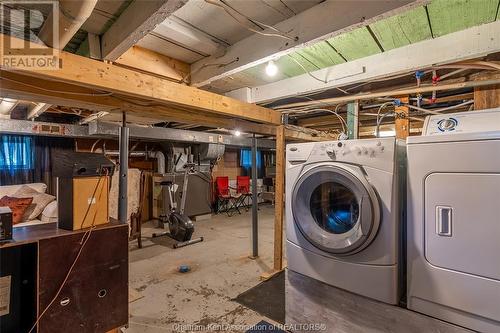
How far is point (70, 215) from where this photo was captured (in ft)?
5.42

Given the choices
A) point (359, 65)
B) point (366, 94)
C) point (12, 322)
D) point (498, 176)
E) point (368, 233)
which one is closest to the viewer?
point (498, 176)

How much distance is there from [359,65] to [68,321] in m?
2.71

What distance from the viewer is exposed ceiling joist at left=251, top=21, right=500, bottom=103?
1.55 metres

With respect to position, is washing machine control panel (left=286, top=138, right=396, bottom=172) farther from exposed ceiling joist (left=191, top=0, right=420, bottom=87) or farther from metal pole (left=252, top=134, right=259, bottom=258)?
metal pole (left=252, top=134, right=259, bottom=258)

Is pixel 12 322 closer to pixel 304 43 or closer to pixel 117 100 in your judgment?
pixel 117 100

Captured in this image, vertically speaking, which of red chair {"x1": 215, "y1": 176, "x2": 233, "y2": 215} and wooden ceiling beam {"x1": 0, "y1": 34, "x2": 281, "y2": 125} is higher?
wooden ceiling beam {"x1": 0, "y1": 34, "x2": 281, "y2": 125}

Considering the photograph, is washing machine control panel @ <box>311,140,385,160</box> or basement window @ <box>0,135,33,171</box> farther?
basement window @ <box>0,135,33,171</box>

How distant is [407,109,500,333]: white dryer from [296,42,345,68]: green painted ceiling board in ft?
2.95

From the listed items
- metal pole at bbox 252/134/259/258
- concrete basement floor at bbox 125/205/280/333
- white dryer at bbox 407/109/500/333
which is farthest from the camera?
metal pole at bbox 252/134/259/258

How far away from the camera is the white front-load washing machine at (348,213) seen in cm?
147

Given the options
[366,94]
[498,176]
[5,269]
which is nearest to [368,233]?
[498,176]

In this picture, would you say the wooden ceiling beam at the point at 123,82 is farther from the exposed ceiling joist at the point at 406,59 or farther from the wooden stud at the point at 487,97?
the wooden stud at the point at 487,97

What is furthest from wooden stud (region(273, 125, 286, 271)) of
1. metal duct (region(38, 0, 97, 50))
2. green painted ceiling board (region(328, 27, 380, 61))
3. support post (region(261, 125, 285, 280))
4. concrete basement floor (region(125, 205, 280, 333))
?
metal duct (region(38, 0, 97, 50))

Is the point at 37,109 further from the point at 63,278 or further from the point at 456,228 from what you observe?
the point at 456,228
